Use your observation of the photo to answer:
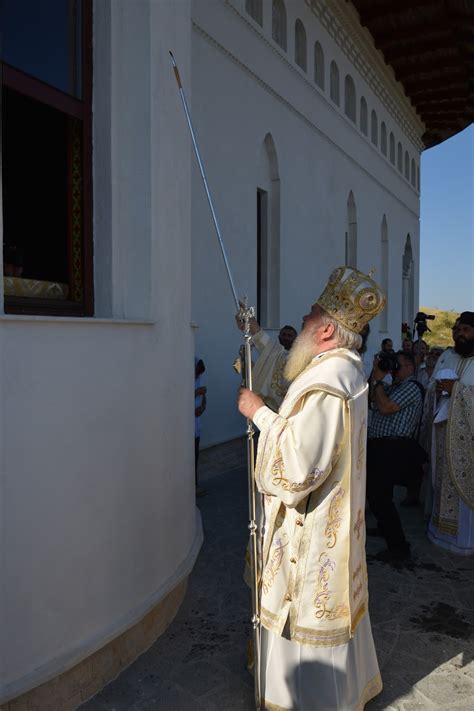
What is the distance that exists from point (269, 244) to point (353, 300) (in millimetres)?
7543

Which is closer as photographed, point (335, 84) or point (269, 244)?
point (269, 244)

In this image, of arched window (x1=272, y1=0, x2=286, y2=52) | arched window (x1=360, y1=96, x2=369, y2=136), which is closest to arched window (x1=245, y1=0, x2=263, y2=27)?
arched window (x1=272, y1=0, x2=286, y2=52)

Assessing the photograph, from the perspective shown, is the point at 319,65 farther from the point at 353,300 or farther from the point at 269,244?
the point at 353,300

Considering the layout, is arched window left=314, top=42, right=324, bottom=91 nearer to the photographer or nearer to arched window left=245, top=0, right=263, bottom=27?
arched window left=245, top=0, right=263, bottom=27

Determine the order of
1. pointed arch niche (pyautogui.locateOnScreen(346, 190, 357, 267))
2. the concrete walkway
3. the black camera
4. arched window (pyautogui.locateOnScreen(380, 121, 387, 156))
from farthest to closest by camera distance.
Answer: arched window (pyautogui.locateOnScreen(380, 121, 387, 156))
pointed arch niche (pyautogui.locateOnScreen(346, 190, 357, 267))
the black camera
the concrete walkway

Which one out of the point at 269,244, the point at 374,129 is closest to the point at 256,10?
the point at 269,244

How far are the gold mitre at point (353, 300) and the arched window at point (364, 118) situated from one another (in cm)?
1310

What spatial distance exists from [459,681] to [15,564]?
7.48 ft

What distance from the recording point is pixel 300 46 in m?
10.8

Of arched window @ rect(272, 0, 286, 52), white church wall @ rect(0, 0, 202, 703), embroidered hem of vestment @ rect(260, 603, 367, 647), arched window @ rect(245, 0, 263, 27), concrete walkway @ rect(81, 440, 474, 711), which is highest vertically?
arched window @ rect(272, 0, 286, 52)

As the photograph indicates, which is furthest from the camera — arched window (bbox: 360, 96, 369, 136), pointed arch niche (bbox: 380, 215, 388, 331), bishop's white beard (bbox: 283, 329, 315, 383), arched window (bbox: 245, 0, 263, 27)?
pointed arch niche (bbox: 380, 215, 388, 331)

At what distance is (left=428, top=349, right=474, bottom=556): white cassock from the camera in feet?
17.2

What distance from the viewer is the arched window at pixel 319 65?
37.8 feet

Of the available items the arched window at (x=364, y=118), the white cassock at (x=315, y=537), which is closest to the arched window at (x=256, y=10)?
the arched window at (x=364, y=118)
